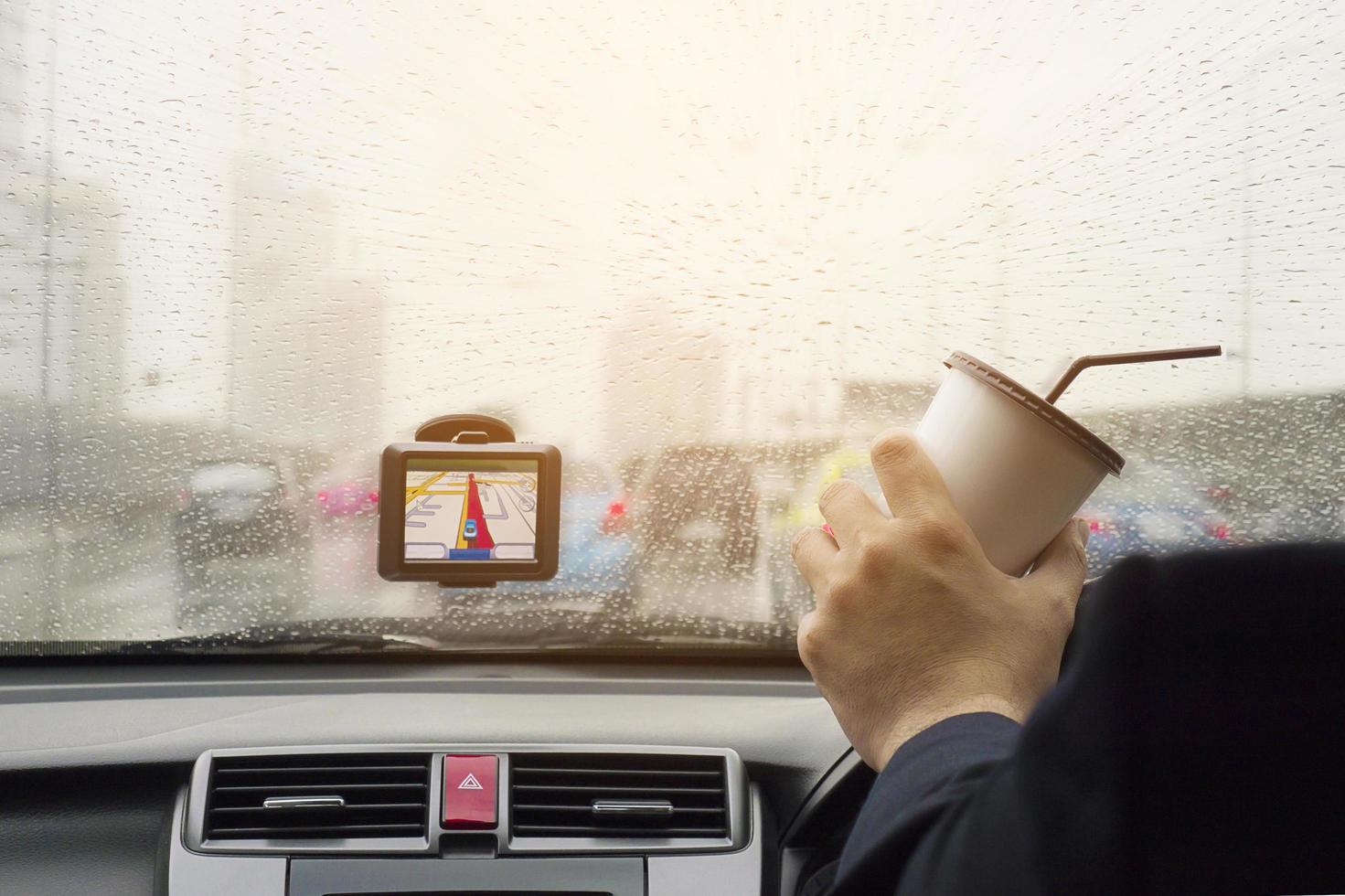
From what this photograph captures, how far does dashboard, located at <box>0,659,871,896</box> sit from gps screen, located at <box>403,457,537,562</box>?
0.24 meters

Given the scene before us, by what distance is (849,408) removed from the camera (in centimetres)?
153

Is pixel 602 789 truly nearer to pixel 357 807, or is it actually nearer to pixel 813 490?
pixel 357 807

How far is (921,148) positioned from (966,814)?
1.27m

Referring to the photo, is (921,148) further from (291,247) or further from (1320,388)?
(291,247)

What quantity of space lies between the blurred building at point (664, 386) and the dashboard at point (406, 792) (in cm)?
41

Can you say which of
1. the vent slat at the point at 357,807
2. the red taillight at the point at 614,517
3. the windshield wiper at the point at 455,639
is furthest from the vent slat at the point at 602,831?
the red taillight at the point at 614,517

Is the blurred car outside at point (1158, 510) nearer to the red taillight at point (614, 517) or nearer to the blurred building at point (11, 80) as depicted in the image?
the red taillight at point (614, 517)

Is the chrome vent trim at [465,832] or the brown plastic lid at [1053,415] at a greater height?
the brown plastic lid at [1053,415]

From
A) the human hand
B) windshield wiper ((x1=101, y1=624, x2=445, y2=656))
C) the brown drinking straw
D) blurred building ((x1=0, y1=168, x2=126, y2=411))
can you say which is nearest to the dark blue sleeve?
the human hand

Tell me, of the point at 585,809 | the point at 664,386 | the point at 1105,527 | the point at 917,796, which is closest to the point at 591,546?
the point at 664,386

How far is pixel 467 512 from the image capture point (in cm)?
137

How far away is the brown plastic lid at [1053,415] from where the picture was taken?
701 millimetres

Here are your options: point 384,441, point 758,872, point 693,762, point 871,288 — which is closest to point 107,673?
point 384,441

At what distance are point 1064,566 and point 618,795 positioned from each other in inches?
31.3
